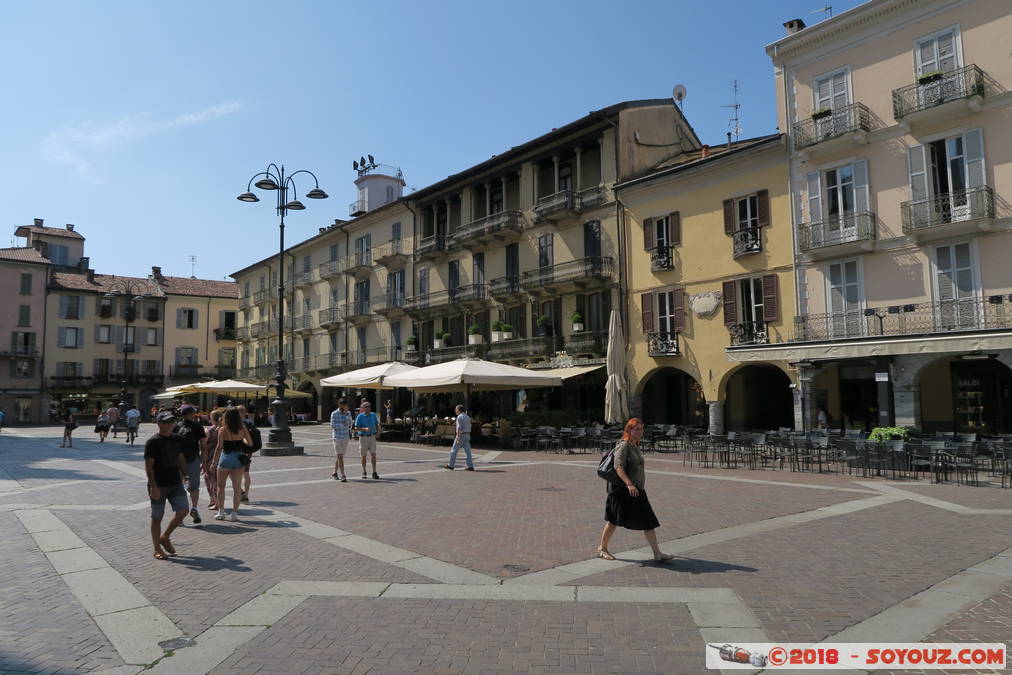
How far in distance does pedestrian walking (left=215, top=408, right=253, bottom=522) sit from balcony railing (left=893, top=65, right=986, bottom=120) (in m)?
19.5

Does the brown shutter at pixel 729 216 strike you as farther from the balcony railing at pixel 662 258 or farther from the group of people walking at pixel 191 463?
the group of people walking at pixel 191 463

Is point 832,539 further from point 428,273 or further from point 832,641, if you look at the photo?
point 428,273

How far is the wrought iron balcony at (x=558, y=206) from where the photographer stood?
28.1 meters

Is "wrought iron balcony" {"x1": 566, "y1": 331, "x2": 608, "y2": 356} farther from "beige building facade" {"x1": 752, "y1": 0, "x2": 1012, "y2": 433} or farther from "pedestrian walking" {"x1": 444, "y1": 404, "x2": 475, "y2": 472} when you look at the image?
"pedestrian walking" {"x1": 444, "y1": 404, "x2": 475, "y2": 472}

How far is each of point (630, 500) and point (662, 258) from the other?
63.9ft

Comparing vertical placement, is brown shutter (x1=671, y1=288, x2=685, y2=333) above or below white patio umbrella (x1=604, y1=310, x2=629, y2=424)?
above

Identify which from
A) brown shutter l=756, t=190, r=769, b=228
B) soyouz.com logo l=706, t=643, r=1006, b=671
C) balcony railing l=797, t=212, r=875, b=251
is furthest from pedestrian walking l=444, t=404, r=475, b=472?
brown shutter l=756, t=190, r=769, b=228

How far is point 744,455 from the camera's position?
17922mm

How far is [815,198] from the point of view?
69.9 feet

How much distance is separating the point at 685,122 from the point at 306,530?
27.5m

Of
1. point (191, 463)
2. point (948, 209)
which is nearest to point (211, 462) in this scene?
point (191, 463)

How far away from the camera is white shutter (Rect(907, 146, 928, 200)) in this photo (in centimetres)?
1902

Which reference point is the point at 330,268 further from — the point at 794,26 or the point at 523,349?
the point at 794,26

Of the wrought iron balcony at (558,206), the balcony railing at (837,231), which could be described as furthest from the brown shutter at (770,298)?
the wrought iron balcony at (558,206)
